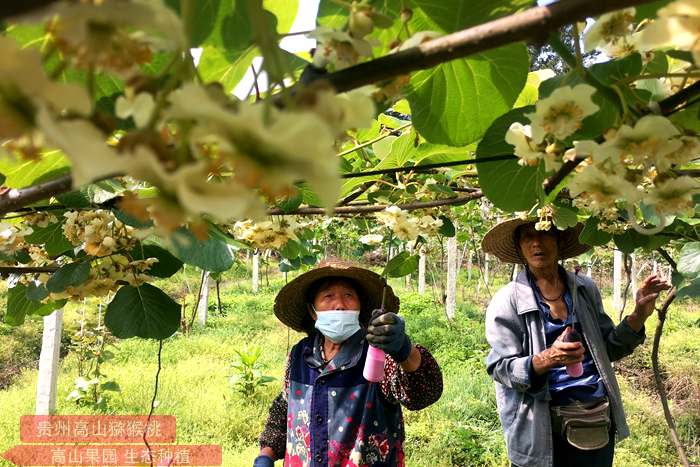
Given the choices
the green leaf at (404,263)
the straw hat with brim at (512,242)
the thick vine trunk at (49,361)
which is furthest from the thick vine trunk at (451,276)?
the green leaf at (404,263)

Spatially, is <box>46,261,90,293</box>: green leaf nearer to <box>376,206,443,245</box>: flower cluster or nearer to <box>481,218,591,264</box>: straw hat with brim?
<box>376,206,443,245</box>: flower cluster

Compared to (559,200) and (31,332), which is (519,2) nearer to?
(559,200)

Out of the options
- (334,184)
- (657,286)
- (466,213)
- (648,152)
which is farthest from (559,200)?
(466,213)

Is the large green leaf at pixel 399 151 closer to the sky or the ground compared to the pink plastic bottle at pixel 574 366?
closer to the sky

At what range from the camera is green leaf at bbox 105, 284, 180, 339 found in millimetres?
1237

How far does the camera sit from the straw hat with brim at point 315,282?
8.13ft

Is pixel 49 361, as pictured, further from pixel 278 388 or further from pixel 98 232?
pixel 98 232

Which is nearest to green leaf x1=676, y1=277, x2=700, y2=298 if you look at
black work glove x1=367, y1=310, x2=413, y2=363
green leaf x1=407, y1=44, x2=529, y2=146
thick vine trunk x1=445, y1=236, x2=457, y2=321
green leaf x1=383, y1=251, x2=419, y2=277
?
black work glove x1=367, y1=310, x2=413, y2=363

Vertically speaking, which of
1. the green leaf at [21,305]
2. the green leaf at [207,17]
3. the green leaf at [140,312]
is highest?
the green leaf at [207,17]

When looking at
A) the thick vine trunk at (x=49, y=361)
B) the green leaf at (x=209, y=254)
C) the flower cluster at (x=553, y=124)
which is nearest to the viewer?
the flower cluster at (x=553, y=124)

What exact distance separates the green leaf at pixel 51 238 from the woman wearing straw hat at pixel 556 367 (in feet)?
6.07

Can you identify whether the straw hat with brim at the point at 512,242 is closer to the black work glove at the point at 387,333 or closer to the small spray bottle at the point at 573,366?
the small spray bottle at the point at 573,366

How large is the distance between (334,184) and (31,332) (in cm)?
938

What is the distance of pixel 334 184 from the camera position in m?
0.25
